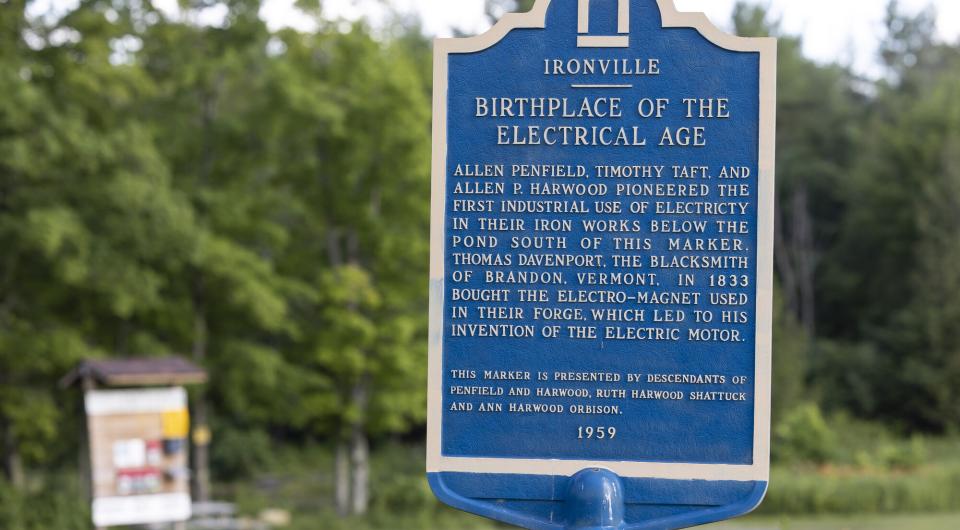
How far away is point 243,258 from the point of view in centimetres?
2009

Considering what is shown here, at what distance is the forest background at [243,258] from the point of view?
18.2 m

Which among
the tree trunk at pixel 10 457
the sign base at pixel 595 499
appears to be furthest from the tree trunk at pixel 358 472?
the sign base at pixel 595 499

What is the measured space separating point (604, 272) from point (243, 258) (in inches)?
577

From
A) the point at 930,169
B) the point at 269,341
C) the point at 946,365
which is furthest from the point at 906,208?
the point at 269,341

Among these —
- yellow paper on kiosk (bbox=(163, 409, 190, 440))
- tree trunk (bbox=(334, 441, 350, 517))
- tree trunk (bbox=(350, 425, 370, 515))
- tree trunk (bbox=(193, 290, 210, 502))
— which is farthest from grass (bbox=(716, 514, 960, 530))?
yellow paper on kiosk (bbox=(163, 409, 190, 440))

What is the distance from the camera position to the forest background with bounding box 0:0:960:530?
1825 centimetres

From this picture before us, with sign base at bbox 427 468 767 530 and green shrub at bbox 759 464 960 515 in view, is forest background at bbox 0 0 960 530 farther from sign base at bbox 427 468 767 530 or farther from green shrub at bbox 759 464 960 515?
sign base at bbox 427 468 767 530

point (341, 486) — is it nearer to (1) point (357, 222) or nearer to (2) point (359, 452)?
(2) point (359, 452)

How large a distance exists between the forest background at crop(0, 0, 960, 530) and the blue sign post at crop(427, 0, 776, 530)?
12.4 metres

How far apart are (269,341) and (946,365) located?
1926 centimetres

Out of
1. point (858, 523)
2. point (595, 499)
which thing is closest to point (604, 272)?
A: point (595, 499)

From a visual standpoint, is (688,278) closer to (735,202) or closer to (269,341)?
(735,202)

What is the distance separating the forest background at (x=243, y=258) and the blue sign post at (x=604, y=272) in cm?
1241

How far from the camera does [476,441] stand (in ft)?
20.7
